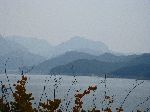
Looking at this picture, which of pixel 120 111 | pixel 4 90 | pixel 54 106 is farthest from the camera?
pixel 120 111

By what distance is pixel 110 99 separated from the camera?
6.64 m

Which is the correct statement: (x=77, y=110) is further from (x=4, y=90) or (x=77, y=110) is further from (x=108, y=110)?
(x=4, y=90)

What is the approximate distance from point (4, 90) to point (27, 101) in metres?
1.07

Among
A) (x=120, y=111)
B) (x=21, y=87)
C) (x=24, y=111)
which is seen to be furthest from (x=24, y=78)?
(x=120, y=111)

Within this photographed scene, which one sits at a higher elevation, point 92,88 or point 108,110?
point 92,88

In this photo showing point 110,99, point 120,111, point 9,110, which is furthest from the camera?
point 110,99

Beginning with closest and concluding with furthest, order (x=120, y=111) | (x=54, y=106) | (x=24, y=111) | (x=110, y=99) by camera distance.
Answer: (x=54, y=106) → (x=24, y=111) → (x=120, y=111) → (x=110, y=99)

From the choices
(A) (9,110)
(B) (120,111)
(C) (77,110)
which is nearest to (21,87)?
(A) (9,110)

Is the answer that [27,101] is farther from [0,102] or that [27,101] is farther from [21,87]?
[0,102]

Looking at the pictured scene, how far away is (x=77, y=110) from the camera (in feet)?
16.9

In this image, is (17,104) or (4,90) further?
(4,90)

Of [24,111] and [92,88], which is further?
[92,88]

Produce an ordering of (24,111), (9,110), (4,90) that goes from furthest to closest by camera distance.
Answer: (4,90) < (9,110) < (24,111)

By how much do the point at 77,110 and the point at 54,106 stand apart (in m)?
1.63
